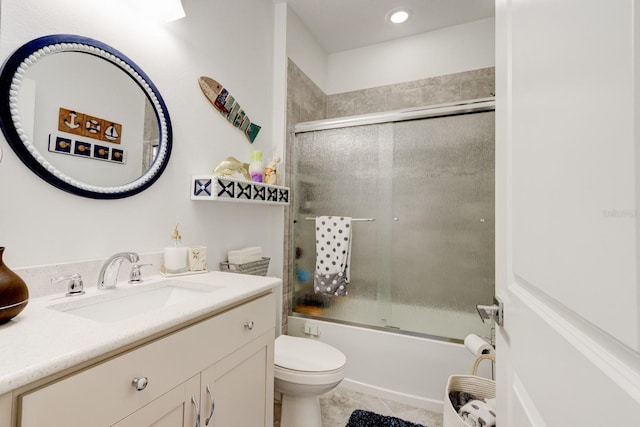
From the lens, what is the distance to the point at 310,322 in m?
2.18

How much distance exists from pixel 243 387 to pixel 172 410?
1.02ft

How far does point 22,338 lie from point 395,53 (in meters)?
3.00

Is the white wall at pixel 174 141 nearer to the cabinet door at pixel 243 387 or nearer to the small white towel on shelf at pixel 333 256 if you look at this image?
the small white towel on shelf at pixel 333 256

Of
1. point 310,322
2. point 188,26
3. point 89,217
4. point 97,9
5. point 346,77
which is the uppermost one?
point 346,77

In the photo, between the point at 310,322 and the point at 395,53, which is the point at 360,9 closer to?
the point at 395,53

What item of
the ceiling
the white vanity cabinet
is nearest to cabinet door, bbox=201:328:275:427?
the white vanity cabinet

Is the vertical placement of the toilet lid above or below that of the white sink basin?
below

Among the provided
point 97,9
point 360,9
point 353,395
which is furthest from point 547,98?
point 360,9

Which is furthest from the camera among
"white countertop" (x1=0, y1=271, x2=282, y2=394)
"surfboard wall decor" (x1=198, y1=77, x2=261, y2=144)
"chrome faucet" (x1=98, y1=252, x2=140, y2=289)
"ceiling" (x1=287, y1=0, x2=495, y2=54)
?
"ceiling" (x1=287, y1=0, x2=495, y2=54)

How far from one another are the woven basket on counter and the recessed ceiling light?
212 cm

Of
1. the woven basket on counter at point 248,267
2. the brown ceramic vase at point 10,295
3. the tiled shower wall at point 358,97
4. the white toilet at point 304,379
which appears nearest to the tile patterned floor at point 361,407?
the white toilet at point 304,379

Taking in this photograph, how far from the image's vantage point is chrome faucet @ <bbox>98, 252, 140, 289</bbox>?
106cm

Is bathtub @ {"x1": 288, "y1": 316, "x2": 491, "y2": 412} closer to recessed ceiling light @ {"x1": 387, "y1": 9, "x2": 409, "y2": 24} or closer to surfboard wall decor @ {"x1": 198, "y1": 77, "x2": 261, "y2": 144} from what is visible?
surfboard wall decor @ {"x1": 198, "y1": 77, "x2": 261, "y2": 144}

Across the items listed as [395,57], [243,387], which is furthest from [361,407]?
[395,57]
